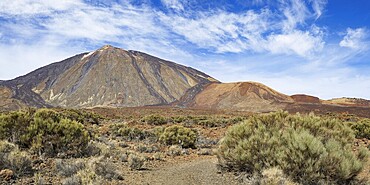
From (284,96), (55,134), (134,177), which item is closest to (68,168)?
(134,177)

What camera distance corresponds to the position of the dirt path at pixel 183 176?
346 inches

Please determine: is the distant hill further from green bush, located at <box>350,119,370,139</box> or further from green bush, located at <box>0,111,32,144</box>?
green bush, located at <box>0,111,32,144</box>

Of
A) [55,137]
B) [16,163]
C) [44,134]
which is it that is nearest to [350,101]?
[55,137]

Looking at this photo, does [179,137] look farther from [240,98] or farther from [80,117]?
[240,98]

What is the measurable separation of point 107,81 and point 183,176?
13027 cm

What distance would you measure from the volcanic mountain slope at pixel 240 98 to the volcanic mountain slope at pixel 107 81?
980 cm

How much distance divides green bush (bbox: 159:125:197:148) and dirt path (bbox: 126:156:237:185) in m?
6.19

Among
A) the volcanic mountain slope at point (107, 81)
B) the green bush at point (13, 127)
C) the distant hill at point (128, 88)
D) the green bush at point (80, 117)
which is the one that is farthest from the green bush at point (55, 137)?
the volcanic mountain slope at point (107, 81)

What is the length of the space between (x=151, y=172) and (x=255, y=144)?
3165 millimetres

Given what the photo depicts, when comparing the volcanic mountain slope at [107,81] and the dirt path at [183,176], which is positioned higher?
the volcanic mountain slope at [107,81]

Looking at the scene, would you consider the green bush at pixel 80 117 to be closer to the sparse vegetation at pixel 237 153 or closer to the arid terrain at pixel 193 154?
the arid terrain at pixel 193 154

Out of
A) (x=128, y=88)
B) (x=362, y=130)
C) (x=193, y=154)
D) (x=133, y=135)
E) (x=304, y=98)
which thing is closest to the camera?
(x=193, y=154)

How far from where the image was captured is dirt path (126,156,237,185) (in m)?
8.80

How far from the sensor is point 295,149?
8266 mm
